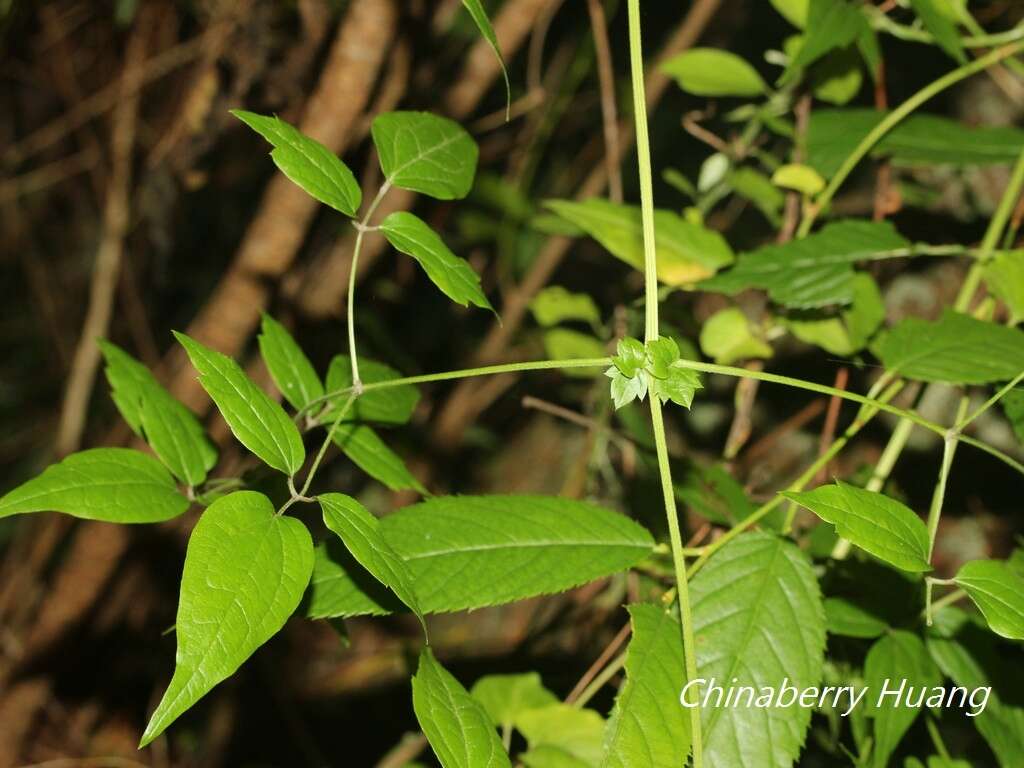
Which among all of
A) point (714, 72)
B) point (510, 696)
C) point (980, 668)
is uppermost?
point (714, 72)

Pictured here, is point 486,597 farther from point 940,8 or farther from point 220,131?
point 220,131

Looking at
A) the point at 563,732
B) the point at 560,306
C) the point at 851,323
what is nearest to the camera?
the point at 563,732

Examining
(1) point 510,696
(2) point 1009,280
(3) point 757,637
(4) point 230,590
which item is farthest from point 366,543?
(2) point 1009,280

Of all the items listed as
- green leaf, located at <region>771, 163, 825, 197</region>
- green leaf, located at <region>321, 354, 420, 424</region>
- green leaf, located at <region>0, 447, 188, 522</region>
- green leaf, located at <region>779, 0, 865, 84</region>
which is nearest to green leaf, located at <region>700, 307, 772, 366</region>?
green leaf, located at <region>771, 163, 825, 197</region>

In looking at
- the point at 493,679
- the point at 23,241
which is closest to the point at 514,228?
the point at 493,679

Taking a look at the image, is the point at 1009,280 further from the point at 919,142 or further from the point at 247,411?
the point at 247,411

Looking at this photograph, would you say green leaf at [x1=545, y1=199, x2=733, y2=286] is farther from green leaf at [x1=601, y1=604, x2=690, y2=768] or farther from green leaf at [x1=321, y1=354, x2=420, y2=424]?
green leaf at [x1=601, y1=604, x2=690, y2=768]

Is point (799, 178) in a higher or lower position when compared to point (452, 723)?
higher
